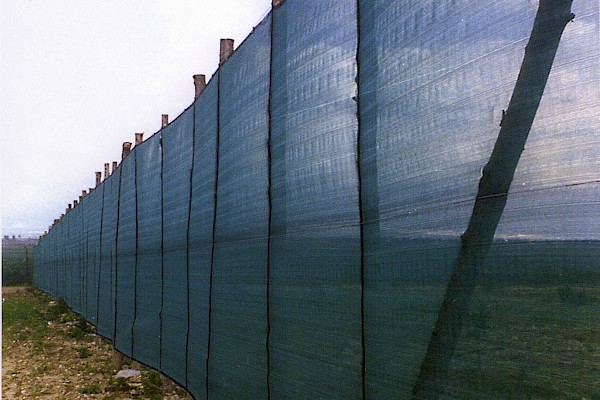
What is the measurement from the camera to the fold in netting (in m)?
1.72

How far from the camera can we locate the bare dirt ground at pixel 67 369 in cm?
678

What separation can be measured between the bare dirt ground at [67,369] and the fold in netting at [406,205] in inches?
79.6

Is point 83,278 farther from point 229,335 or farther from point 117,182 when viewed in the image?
point 229,335

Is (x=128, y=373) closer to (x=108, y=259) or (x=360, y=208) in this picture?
(x=108, y=259)

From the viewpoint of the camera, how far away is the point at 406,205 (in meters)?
2.38

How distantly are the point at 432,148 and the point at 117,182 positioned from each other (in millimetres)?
8405

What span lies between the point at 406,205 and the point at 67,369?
7.42 metres

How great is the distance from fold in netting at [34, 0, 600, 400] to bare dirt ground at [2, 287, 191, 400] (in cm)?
202

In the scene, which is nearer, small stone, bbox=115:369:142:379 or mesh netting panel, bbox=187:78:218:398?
mesh netting panel, bbox=187:78:218:398

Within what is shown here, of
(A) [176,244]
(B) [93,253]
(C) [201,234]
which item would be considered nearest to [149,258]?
(A) [176,244]

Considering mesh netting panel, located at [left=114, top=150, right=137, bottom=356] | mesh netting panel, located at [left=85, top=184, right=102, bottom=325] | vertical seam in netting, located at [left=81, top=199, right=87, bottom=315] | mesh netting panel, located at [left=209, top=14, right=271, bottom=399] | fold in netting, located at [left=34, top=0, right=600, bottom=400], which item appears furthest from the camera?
vertical seam in netting, located at [left=81, top=199, right=87, bottom=315]

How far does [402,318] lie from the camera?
237cm

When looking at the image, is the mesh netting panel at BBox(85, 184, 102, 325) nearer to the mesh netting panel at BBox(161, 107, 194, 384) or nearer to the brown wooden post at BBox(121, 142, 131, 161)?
Answer: the brown wooden post at BBox(121, 142, 131, 161)

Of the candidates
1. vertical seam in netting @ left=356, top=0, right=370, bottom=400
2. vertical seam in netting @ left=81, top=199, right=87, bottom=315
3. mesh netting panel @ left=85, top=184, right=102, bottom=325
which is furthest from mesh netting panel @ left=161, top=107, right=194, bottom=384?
vertical seam in netting @ left=81, top=199, right=87, bottom=315
